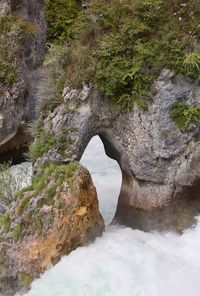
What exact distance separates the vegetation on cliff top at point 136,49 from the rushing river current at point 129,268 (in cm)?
359

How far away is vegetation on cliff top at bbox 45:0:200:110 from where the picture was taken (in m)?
11.8

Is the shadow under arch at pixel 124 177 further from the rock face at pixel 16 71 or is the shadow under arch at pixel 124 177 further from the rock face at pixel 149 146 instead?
the rock face at pixel 16 71

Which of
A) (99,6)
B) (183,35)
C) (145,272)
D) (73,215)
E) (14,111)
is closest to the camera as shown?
(145,272)

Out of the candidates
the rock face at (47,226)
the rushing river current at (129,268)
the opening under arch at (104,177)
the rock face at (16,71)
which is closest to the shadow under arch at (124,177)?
the opening under arch at (104,177)

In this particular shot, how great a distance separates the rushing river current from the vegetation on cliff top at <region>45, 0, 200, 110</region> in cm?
359

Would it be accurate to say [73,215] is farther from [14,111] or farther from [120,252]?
[14,111]

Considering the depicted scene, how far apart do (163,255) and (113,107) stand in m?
4.23

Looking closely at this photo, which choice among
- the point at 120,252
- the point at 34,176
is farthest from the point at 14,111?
the point at 120,252

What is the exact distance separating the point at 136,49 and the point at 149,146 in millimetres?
2632

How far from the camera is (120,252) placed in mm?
11133

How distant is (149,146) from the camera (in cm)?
1197

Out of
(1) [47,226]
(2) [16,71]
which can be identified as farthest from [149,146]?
(2) [16,71]

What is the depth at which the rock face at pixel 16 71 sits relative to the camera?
63.4 ft

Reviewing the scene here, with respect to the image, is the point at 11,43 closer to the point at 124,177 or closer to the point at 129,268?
the point at 124,177
